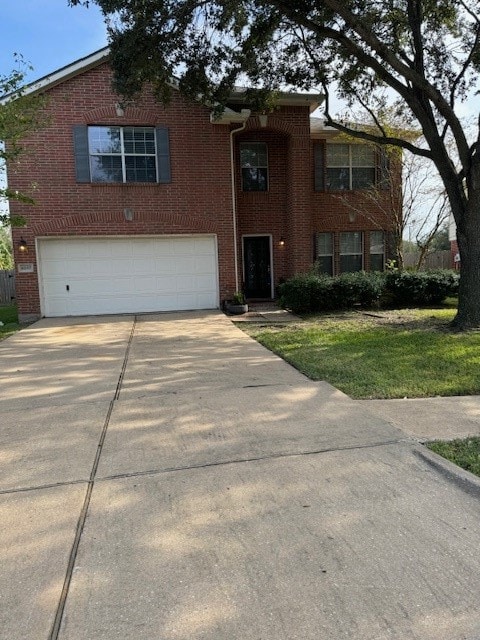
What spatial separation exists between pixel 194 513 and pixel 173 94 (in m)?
12.6

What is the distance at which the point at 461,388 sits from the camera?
526 centimetres

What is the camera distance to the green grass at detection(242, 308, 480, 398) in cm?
541

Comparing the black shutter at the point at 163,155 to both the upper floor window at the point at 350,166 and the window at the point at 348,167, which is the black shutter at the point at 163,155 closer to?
the window at the point at 348,167

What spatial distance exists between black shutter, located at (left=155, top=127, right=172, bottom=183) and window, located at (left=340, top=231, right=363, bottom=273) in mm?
6470

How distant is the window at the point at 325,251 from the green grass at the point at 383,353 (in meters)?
5.10

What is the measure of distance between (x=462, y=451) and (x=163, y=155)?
11639 millimetres

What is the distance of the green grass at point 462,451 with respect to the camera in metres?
3.29

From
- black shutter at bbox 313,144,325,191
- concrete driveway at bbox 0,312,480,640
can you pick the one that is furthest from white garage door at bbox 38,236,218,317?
concrete driveway at bbox 0,312,480,640

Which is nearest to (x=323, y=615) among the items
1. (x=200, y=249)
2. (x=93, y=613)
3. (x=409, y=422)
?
(x=93, y=613)

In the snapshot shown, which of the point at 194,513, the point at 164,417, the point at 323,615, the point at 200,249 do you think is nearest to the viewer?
the point at 323,615

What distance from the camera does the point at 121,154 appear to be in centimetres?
1287

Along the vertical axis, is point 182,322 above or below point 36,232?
below

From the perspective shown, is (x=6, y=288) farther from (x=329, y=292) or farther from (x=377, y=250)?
(x=377, y=250)

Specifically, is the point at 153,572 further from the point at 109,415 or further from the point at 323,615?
the point at 109,415
